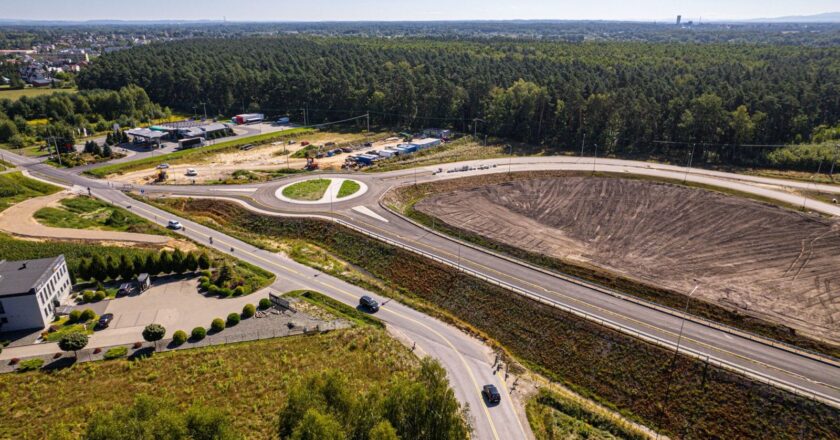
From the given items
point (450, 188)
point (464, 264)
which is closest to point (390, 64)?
point (450, 188)

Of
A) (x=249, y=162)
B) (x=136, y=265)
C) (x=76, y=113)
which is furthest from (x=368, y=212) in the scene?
(x=76, y=113)

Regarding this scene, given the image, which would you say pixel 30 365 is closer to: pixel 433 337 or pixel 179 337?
pixel 179 337

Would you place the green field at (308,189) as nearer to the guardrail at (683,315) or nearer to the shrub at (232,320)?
the guardrail at (683,315)

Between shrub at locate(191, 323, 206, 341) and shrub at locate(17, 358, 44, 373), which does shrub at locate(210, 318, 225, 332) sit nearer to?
shrub at locate(191, 323, 206, 341)

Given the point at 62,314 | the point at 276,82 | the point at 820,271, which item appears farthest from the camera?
the point at 276,82

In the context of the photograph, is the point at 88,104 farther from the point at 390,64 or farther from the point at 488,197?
the point at 488,197
